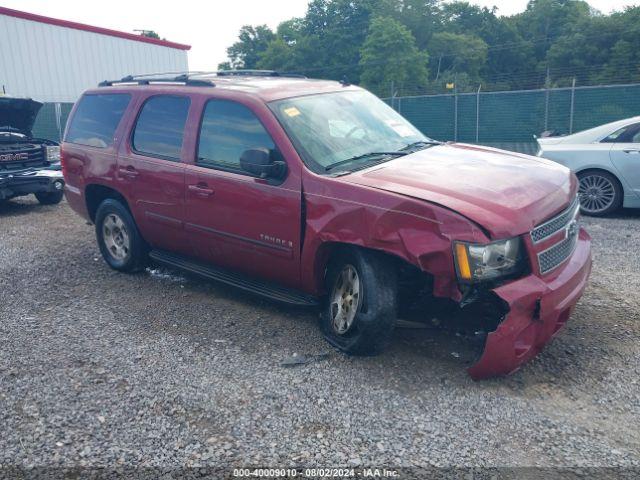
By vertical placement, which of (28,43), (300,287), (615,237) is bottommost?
(615,237)

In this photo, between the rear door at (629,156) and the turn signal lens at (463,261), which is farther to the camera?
the rear door at (629,156)

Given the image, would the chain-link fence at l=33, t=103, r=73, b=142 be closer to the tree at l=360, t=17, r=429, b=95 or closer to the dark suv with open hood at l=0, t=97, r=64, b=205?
the dark suv with open hood at l=0, t=97, r=64, b=205

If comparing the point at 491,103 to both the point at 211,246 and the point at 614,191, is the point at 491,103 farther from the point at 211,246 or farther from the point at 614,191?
the point at 211,246

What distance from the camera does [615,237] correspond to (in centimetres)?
711

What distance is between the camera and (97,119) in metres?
6.22

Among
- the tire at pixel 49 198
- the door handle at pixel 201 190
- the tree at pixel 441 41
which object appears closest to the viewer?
the door handle at pixel 201 190

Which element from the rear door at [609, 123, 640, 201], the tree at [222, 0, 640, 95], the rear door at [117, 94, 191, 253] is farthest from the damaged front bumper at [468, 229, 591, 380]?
the tree at [222, 0, 640, 95]

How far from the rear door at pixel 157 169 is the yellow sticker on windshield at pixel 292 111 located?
1043 millimetres

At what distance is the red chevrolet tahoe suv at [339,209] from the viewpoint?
3.58 metres

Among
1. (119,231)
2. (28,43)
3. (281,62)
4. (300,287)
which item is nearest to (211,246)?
(300,287)

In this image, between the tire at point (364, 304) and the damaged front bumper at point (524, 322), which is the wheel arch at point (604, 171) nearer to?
the damaged front bumper at point (524, 322)

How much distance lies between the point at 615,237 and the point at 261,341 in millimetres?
4778

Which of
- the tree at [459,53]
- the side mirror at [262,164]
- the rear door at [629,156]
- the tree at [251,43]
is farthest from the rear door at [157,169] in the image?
the tree at [251,43]

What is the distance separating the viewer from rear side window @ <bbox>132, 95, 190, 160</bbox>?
5.27 meters
